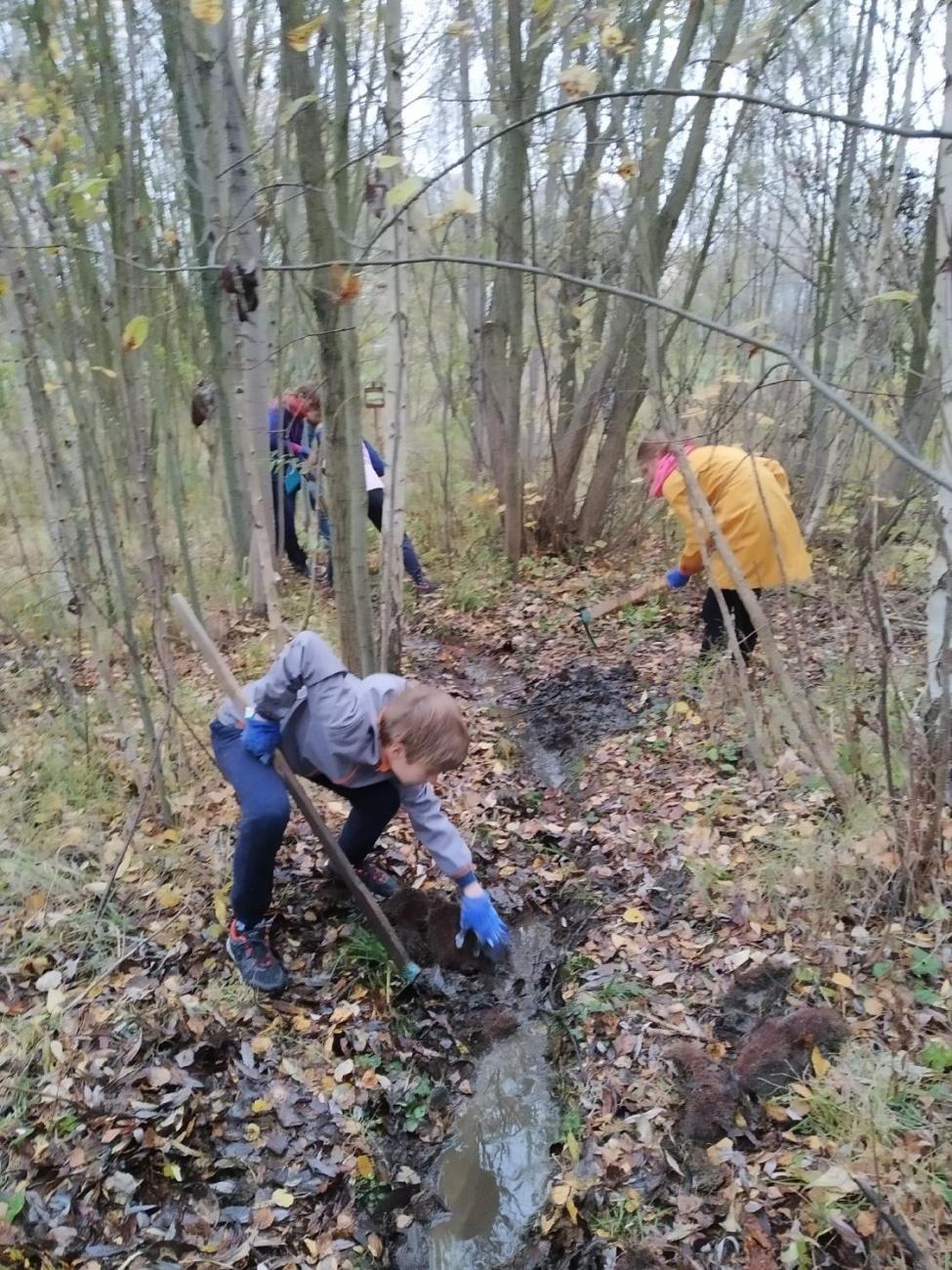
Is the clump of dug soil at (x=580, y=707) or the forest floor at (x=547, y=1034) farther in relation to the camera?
the clump of dug soil at (x=580, y=707)

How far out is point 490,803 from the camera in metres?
4.34

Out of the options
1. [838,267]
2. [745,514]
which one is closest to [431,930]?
[745,514]

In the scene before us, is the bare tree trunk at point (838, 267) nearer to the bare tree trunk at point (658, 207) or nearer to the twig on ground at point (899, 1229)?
the bare tree trunk at point (658, 207)

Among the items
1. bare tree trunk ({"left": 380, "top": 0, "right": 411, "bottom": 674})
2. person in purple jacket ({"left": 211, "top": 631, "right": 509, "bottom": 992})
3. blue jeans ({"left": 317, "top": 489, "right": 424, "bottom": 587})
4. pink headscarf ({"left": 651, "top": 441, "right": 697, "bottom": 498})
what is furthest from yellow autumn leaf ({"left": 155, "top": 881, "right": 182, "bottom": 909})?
blue jeans ({"left": 317, "top": 489, "right": 424, "bottom": 587})

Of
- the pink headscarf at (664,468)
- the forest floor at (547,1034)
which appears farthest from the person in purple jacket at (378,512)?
the forest floor at (547,1034)

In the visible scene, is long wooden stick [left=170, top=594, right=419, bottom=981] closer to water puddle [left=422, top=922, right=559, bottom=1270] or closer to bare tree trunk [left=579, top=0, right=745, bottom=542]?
water puddle [left=422, top=922, right=559, bottom=1270]

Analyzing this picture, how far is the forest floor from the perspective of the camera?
89.1 inches

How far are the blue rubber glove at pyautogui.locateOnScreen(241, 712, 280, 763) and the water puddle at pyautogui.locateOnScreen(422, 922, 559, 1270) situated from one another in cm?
143

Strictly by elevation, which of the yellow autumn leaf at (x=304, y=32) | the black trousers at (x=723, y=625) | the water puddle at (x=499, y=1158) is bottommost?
the water puddle at (x=499, y=1158)

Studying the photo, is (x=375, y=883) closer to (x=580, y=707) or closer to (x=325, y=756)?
(x=325, y=756)

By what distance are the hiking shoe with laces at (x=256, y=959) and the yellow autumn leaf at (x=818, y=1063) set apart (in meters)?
1.82

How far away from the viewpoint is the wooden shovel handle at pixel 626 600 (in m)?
6.49

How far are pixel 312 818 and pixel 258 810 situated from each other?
0.26 metres

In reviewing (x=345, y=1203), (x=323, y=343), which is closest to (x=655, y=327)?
(x=323, y=343)
